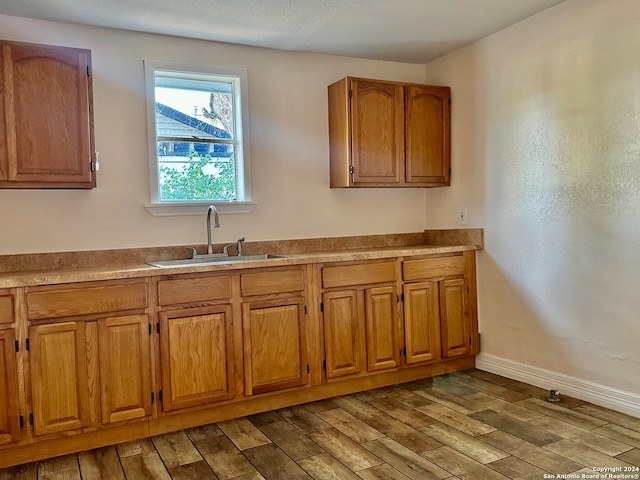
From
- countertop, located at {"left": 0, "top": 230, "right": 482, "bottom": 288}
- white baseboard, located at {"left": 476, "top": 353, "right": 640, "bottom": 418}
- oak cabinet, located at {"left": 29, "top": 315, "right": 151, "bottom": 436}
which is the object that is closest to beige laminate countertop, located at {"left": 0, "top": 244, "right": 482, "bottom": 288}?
countertop, located at {"left": 0, "top": 230, "right": 482, "bottom": 288}

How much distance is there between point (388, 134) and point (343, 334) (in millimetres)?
1461

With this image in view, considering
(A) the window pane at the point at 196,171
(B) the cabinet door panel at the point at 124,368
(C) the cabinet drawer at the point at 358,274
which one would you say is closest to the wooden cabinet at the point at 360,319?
(C) the cabinet drawer at the point at 358,274

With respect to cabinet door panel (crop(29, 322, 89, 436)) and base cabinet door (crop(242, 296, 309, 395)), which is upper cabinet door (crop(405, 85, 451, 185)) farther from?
cabinet door panel (crop(29, 322, 89, 436))

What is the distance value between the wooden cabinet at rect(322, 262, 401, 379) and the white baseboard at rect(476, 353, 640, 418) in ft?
2.47

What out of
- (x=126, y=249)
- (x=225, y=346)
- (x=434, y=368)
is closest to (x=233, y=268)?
(x=225, y=346)

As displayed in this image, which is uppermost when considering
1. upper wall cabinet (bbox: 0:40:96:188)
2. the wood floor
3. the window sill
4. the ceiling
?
the ceiling

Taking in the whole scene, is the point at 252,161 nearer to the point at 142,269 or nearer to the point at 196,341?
the point at 142,269

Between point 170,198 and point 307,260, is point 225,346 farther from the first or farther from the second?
point 170,198

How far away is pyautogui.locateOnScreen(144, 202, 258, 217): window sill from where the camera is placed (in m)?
3.31

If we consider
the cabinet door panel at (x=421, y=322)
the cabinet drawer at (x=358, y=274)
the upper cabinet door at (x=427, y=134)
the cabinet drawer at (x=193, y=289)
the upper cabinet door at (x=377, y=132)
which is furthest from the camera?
the upper cabinet door at (x=427, y=134)

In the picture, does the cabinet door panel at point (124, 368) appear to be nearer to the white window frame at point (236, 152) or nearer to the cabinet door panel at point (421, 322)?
the white window frame at point (236, 152)

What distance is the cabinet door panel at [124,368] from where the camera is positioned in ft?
8.73

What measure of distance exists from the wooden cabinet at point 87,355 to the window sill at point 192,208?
28.6 inches

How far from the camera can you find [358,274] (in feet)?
11.0
